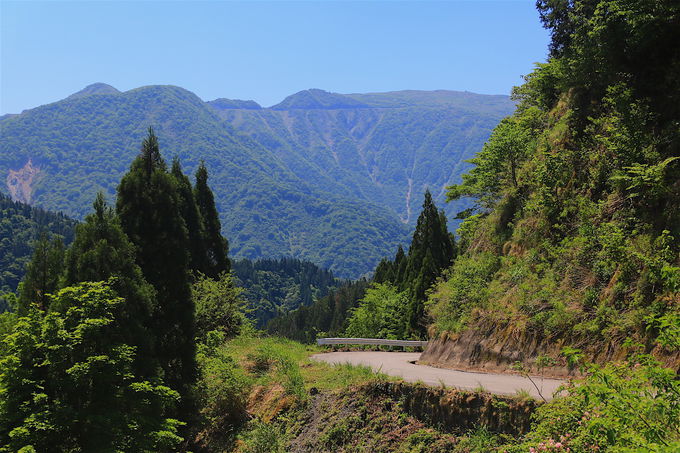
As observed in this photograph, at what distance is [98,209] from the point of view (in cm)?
1320

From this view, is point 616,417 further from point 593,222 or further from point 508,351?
point 593,222

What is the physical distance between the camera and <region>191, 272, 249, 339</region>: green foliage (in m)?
23.3

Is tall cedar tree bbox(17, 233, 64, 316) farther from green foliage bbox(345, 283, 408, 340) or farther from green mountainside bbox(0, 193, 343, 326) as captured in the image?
green mountainside bbox(0, 193, 343, 326)

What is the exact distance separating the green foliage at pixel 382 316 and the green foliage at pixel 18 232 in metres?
131

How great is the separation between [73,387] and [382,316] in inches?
1318

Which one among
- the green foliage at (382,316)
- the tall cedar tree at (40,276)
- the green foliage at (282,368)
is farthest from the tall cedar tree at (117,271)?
the green foliage at (382,316)

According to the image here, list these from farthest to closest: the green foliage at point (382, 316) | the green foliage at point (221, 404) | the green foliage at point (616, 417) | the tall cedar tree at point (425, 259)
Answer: the green foliage at point (382, 316) < the tall cedar tree at point (425, 259) < the green foliage at point (221, 404) < the green foliage at point (616, 417)

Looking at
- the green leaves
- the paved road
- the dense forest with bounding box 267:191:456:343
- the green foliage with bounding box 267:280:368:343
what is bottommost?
the green foliage with bounding box 267:280:368:343

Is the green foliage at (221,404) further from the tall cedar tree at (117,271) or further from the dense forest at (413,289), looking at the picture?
the dense forest at (413,289)

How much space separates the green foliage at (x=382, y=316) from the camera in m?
39.5

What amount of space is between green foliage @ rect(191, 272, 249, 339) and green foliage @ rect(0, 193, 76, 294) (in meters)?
145

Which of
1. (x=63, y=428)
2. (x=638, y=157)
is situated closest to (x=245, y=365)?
(x=63, y=428)

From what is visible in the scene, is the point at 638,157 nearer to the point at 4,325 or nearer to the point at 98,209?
the point at 98,209

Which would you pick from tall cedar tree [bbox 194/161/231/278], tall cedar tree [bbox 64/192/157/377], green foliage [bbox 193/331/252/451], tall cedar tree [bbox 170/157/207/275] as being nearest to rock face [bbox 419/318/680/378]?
green foliage [bbox 193/331/252/451]
